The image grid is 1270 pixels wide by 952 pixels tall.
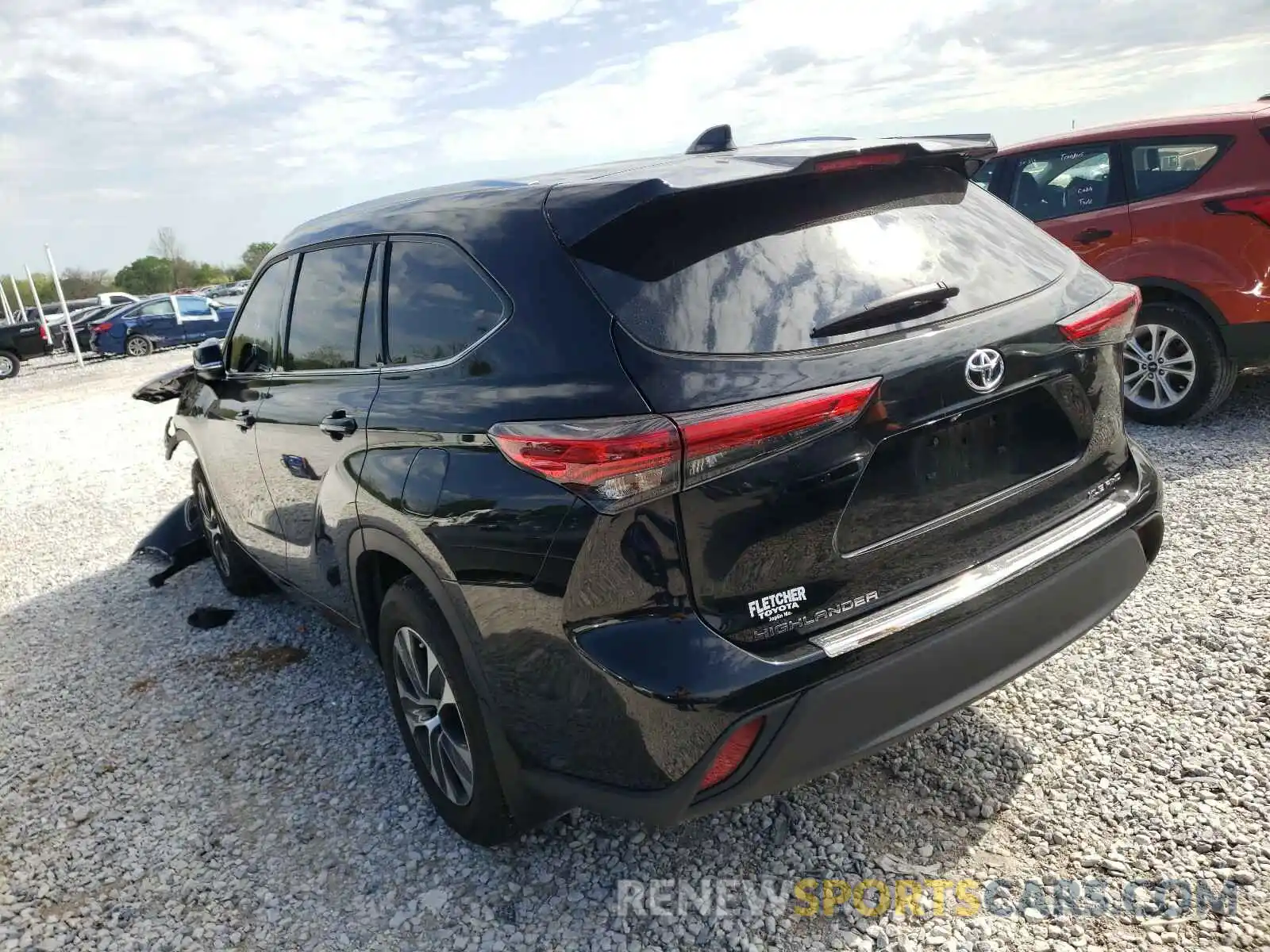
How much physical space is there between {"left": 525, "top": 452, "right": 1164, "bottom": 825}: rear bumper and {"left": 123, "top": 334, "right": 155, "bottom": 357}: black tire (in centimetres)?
2606

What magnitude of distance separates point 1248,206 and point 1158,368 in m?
1.07

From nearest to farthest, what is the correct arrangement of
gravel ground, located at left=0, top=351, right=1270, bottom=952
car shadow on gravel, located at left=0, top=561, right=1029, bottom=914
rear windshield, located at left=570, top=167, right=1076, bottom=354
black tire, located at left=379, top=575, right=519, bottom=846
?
rear windshield, located at left=570, top=167, right=1076, bottom=354, gravel ground, located at left=0, top=351, right=1270, bottom=952, black tire, located at left=379, top=575, right=519, bottom=846, car shadow on gravel, located at left=0, top=561, right=1029, bottom=914

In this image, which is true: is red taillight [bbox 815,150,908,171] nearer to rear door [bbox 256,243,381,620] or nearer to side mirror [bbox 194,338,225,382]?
rear door [bbox 256,243,381,620]

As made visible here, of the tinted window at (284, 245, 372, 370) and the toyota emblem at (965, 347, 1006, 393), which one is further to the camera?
the tinted window at (284, 245, 372, 370)

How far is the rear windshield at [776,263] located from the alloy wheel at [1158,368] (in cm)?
397

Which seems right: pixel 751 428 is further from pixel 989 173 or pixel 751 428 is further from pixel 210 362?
pixel 989 173

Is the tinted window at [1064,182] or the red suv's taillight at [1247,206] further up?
the tinted window at [1064,182]

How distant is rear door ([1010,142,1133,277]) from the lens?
5988mm

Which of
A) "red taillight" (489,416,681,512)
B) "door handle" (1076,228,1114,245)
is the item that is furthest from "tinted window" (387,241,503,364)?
"door handle" (1076,228,1114,245)

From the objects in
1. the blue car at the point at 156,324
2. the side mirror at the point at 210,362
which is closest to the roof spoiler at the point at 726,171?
the side mirror at the point at 210,362

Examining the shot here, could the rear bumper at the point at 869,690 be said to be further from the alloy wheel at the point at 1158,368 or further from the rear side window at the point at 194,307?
the rear side window at the point at 194,307

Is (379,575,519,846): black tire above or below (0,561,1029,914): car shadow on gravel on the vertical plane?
above

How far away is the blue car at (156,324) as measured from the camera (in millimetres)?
24453

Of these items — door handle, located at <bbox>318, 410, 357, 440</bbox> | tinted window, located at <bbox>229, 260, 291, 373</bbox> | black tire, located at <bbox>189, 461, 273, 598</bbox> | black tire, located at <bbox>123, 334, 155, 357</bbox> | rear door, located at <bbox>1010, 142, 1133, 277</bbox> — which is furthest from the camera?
black tire, located at <bbox>123, 334, 155, 357</bbox>
